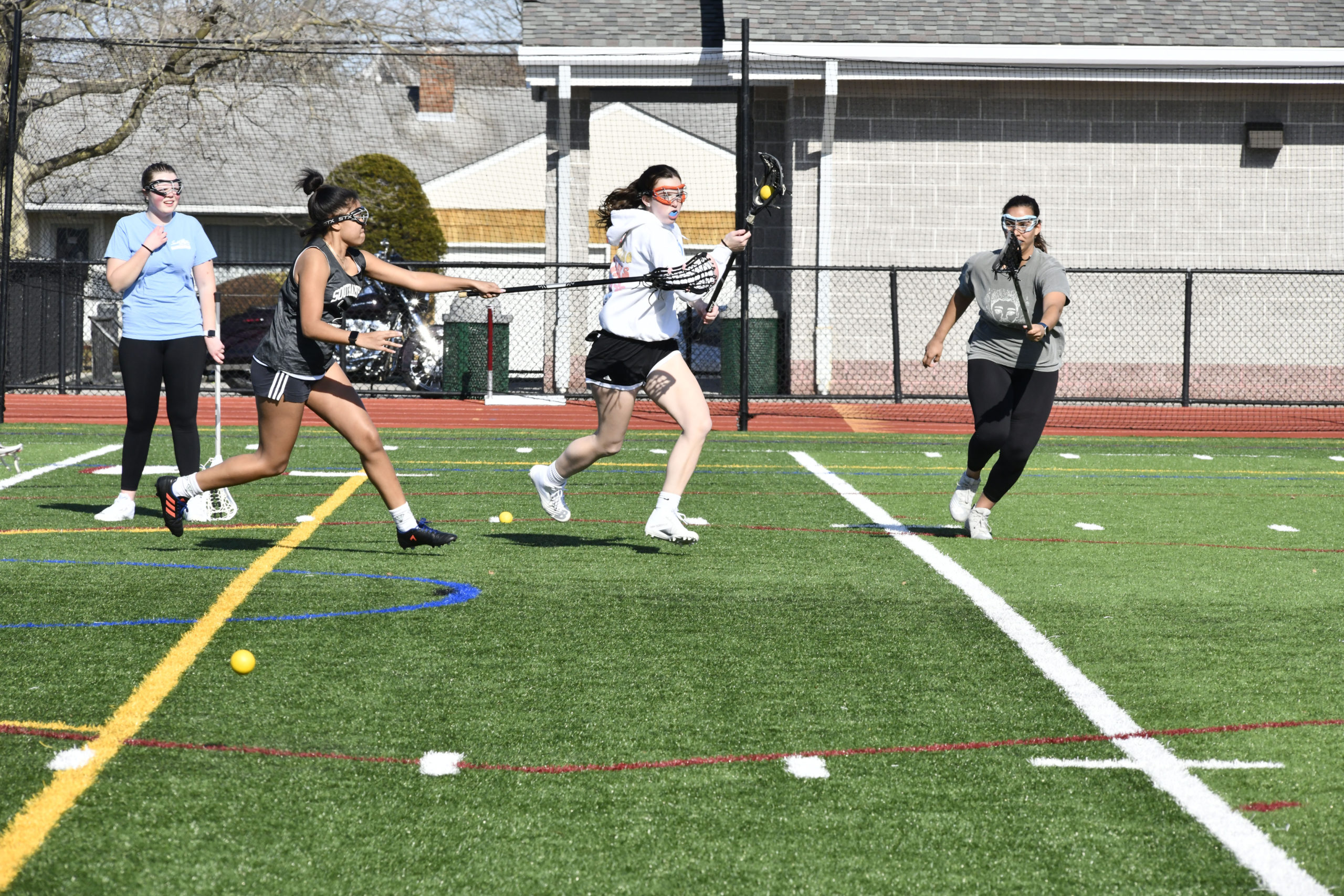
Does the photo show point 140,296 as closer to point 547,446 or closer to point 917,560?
point 917,560

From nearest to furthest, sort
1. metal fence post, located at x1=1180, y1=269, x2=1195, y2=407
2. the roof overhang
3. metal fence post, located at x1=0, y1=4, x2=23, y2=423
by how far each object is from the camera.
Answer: metal fence post, located at x1=0, y1=4, x2=23, y2=423, metal fence post, located at x1=1180, y1=269, x2=1195, y2=407, the roof overhang

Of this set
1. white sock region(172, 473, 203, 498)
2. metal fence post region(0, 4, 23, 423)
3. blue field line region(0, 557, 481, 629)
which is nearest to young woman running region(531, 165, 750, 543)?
blue field line region(0, 557, 481, 629)

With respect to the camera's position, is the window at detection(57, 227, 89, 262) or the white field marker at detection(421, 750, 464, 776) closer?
the white field marker at detection(421, 750, 464, 776)

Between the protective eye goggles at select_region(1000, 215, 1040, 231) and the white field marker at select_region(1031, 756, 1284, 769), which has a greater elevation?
the protective eye goggles at select_region(1000, 215, 1040, 231)

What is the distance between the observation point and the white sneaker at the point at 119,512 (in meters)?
8.99

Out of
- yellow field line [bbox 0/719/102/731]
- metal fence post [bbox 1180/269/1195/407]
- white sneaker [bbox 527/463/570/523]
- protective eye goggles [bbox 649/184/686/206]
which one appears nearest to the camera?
yellow field line [bbox 0/719/102/731]

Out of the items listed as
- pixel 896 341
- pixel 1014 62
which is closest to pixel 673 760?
pixel 896 341

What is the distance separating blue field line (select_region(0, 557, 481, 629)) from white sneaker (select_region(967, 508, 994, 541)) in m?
3.13

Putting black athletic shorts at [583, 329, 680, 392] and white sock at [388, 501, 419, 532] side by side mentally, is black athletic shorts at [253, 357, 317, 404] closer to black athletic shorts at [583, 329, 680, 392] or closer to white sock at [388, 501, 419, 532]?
white sock at [388, 501, 419, 532]

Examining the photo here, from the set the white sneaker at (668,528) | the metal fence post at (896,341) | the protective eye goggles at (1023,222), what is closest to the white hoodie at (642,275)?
the white sneaker at (668,528)

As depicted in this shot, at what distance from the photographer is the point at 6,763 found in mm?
4156

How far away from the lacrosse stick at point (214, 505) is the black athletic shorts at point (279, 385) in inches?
29.9

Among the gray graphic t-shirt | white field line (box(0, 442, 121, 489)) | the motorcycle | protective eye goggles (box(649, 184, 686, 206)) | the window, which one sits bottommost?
white field line (box(0, 442, 121, 489))

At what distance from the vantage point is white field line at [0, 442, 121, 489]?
10.9 m
